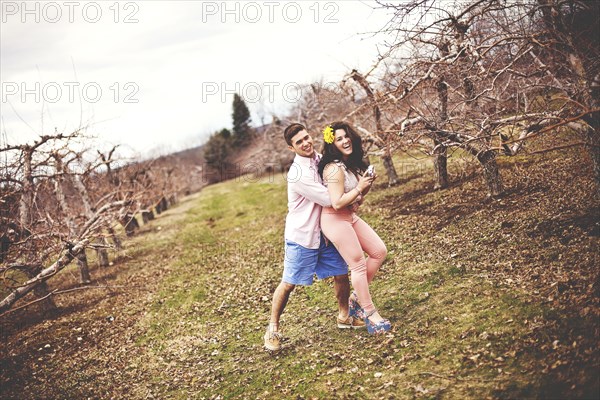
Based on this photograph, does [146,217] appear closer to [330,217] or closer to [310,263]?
[310,263]

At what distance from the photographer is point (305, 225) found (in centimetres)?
541

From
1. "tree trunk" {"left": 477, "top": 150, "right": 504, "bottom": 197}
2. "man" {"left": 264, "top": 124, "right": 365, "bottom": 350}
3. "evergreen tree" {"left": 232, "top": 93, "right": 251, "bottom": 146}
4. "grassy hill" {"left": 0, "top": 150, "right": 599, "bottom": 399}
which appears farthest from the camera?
"evergreen tree" {"left": 232, "top": 93, "right": 251, "bottom": 146}

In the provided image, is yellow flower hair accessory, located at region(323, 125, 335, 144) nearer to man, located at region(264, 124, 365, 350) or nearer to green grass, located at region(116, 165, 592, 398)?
man, located at region(264, 124, 365, 350)

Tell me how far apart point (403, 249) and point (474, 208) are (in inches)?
78.7

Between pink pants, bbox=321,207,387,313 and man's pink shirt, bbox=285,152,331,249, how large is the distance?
0.14m

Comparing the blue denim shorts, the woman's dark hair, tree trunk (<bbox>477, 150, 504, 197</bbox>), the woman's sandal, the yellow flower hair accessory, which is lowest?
the woman's sandal

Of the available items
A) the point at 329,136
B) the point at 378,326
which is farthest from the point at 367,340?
the point at 329,136

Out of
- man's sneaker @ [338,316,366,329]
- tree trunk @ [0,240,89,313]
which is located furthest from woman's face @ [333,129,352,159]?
tree trunk @ [0,240,89,313]

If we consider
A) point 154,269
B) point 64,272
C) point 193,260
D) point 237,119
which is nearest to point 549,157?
point 193,260

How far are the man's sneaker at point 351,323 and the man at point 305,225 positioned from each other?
691 millimetres

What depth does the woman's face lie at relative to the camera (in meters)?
5.43

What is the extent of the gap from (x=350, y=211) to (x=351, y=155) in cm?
72

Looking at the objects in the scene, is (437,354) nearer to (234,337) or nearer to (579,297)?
(579,297)

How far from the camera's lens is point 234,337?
299 inches
